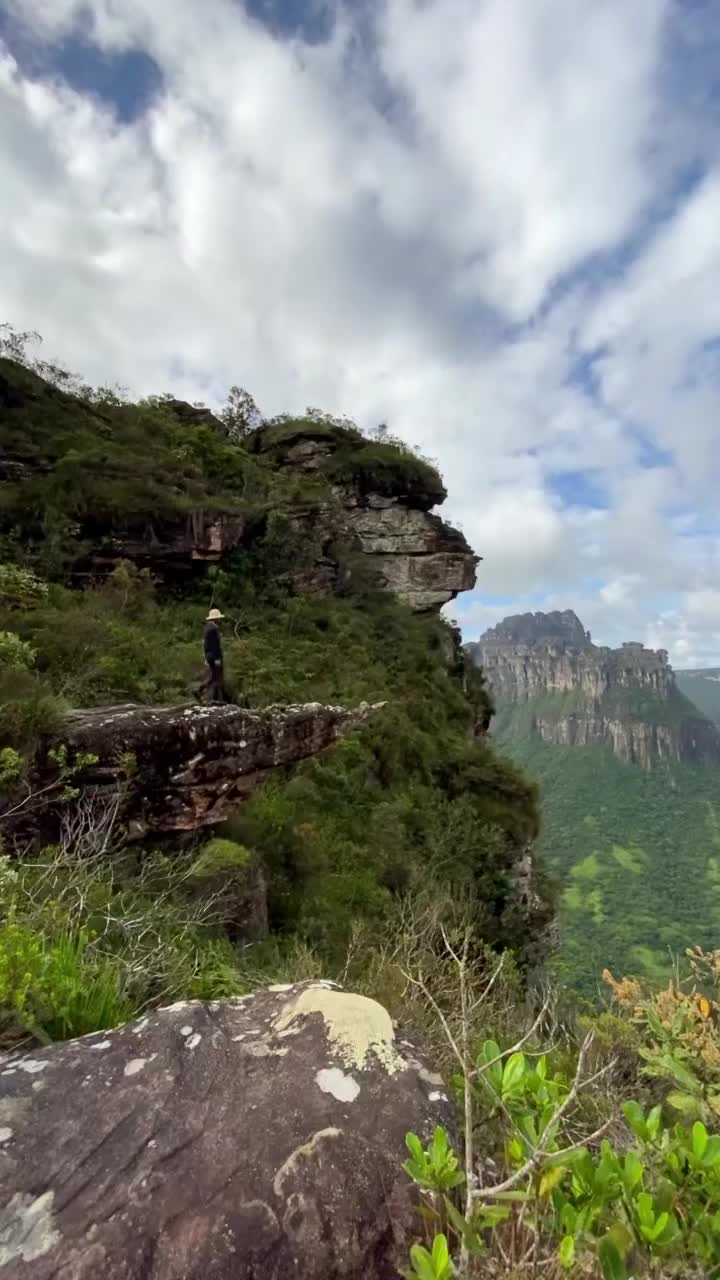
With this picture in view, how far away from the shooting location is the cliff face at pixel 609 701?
121m

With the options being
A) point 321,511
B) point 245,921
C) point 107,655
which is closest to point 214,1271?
point 245,921

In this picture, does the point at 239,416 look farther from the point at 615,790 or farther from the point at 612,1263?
the point at 615,790

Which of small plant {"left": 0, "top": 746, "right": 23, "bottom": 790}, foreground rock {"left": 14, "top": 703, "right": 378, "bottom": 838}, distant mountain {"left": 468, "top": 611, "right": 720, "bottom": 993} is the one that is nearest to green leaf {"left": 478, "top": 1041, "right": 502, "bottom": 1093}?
small plant {"left": 0, "top": 746, "right": 23, "bottom": 790}

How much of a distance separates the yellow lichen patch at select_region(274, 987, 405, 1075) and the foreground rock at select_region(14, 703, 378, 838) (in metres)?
3.64

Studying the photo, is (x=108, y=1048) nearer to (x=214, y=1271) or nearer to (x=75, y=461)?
(x=214, y=1271)

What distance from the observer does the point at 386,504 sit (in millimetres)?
24547

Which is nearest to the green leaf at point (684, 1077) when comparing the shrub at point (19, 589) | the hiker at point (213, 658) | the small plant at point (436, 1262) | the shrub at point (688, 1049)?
the shrub at point (688, 1049)

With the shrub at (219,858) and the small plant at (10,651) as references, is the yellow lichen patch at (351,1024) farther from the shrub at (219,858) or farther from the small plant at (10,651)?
the small plant at (10,651)

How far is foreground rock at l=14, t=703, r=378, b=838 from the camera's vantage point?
17.4ft

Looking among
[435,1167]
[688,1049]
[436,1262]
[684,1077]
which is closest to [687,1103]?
[684,1077]

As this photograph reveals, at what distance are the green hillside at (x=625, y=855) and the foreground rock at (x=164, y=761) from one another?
15.2ft

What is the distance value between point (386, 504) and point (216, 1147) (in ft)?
79.3

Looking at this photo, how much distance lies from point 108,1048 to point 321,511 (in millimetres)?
20004

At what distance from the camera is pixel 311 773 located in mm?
11719
